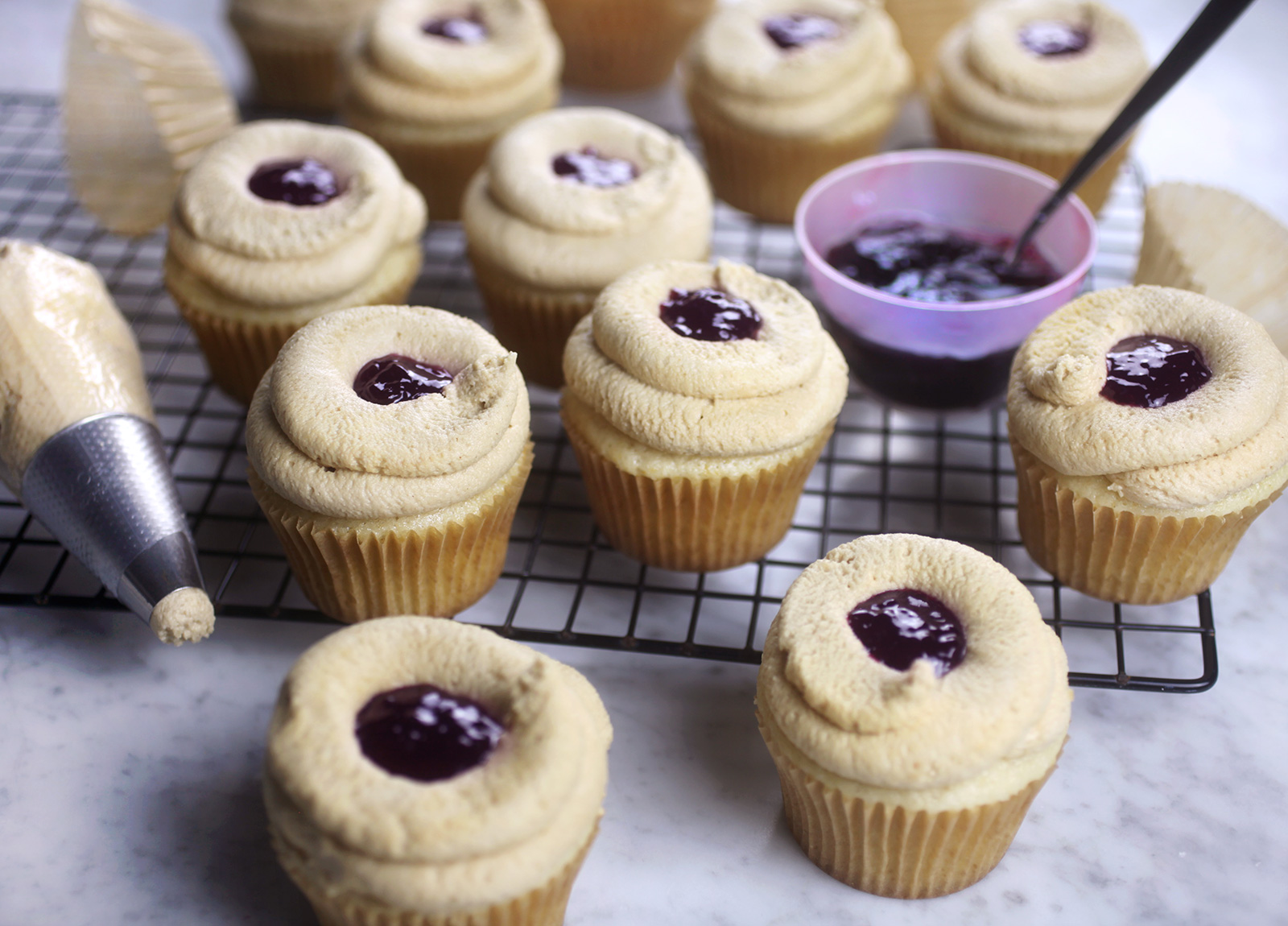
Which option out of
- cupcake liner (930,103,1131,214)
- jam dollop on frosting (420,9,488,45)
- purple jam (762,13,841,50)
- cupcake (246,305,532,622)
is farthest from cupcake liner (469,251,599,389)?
cupcake liner (930,103,1131,214)

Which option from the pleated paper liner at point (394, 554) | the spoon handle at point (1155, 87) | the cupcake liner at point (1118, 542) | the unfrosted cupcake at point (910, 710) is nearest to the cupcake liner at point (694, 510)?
the pleated paper liner at point (394, 554)

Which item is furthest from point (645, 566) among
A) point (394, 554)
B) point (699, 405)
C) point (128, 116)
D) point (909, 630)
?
point (128, 116)

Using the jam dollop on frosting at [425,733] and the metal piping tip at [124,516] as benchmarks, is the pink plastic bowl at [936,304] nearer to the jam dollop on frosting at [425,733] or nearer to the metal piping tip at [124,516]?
the jam dollop on frosting at [425,733]

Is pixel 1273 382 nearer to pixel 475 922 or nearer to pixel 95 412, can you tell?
pixel 475 922

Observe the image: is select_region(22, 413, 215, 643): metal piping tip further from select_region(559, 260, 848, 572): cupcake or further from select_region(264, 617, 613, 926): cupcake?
select_region(559, 260, 848, 572): cupcake

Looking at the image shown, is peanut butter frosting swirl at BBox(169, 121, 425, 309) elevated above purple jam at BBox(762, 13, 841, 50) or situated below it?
below

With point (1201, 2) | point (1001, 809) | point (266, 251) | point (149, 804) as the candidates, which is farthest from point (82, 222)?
point (1201, 2)
